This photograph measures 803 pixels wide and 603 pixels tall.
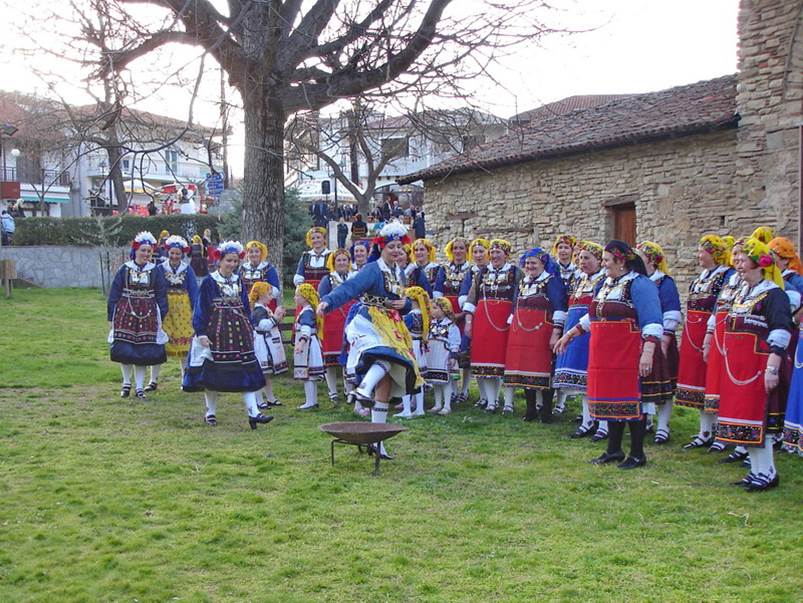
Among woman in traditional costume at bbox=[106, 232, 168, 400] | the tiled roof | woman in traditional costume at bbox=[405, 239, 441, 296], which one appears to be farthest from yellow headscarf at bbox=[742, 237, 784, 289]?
woman in traditional costume at bbox=[106, 232, 168, 400]

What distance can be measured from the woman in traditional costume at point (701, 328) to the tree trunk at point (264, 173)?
597cm

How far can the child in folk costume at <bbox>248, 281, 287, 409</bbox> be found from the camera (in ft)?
31.1

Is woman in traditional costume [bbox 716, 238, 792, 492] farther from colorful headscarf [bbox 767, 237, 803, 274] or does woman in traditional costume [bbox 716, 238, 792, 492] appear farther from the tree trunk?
the tree trunk

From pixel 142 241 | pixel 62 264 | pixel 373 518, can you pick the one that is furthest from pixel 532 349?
pixel 62 264

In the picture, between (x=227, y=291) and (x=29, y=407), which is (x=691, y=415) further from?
(x=29, y=407)

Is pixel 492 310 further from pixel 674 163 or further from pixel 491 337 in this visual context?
pixel 674 163

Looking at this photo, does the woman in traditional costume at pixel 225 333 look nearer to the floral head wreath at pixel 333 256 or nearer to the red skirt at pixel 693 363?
the floral head wreath at pixel 333 256

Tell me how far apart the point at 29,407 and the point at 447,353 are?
4615mm

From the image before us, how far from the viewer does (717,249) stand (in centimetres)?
783

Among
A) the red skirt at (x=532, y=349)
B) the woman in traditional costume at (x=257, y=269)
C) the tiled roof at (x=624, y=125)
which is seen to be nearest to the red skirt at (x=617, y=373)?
the red skirt at (x=532, y=349)

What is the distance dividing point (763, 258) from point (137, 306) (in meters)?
6.82

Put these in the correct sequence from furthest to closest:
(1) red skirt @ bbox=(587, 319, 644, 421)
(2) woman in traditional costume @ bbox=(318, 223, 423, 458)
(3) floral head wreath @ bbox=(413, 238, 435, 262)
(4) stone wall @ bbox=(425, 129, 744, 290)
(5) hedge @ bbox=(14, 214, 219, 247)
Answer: (5) hedge @ bbox=(14, 214, 219, 247), (4) stone wall @ bbox=(425, 129, 744, 290), (3) floral head wreath @ bbox=(413, 238, 435, 262), (2) woman in traditional costume @ bbox=(318, 223, 423, 458), (1) red skirt @ bbox=(587, 319, 644, 421)

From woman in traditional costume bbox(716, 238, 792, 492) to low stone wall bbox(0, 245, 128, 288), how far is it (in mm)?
20429

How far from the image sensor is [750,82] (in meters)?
13.9
